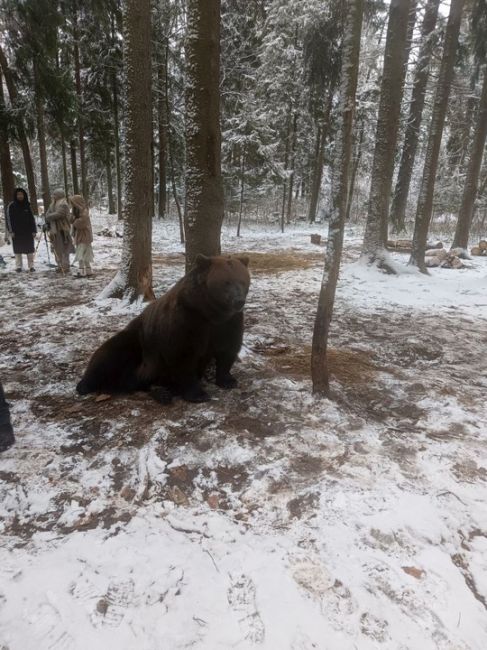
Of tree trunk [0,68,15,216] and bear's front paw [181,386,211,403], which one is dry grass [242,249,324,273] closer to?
bear's front paw [181,386,211,403]

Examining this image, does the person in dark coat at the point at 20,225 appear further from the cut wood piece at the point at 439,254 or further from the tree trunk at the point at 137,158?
the cut wood piece at the point at 439,254

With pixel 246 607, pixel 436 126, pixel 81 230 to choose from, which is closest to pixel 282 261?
pixel 436 126

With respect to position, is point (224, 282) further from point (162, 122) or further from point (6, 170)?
point (162, 122)

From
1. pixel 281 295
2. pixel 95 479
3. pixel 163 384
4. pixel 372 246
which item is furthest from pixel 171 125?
pixel 95 479

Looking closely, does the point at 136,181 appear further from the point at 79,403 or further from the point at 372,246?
the point at 372,246

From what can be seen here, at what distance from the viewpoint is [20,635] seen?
1.89m

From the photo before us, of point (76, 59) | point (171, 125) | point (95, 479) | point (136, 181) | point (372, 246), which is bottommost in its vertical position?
point (95, 479)

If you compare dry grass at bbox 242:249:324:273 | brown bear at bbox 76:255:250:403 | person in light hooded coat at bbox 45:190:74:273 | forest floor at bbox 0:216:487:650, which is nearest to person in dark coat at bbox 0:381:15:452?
forest floor at bbox 0:216:487:650

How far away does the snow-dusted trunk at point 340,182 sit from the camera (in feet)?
12.4

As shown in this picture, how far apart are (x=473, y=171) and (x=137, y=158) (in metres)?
12.1

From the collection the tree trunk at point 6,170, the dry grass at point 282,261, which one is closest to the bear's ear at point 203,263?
the dry grass at point 282,261

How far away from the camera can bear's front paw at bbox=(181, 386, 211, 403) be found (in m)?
4.16

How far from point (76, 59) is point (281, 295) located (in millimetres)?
16134

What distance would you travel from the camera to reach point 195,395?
4168 mm
